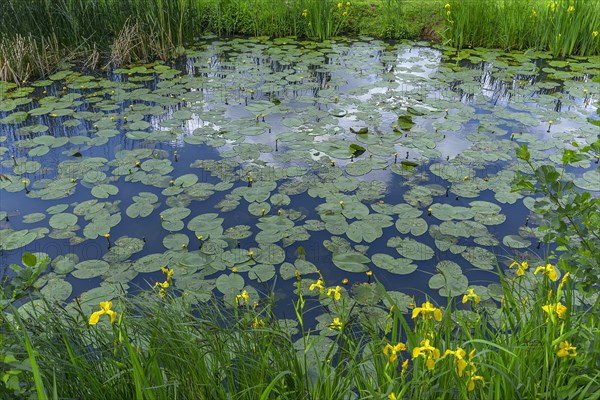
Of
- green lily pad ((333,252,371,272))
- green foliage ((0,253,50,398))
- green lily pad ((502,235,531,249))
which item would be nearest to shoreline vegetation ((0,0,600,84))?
green lily pad ((502,235,531,249))

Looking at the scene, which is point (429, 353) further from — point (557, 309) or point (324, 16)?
point (324, 16)

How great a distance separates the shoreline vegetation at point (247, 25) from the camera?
228 inches

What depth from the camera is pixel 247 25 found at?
24.0ft

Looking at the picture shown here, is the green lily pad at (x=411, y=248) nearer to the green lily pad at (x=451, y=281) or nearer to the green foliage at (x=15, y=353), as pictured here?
the green lily pad at (x=451, y=281)

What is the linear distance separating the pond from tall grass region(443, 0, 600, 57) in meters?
0.30

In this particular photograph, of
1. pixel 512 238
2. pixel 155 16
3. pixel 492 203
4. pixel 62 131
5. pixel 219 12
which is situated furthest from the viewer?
pixel 219 12

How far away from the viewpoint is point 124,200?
3.69 meters

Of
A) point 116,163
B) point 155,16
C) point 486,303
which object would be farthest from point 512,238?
point 155,16

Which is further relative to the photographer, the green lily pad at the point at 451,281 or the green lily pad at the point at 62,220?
the green lily pad at the point at 62,220

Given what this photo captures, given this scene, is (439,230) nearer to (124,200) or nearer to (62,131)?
(124,200)

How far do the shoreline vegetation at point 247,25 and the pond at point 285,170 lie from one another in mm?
308

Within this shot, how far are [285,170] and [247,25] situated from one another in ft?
13.3

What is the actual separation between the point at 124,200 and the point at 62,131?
1460mm

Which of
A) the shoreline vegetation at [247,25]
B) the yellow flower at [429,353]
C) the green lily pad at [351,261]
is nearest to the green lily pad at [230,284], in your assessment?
the green lily pad at [351,261]
